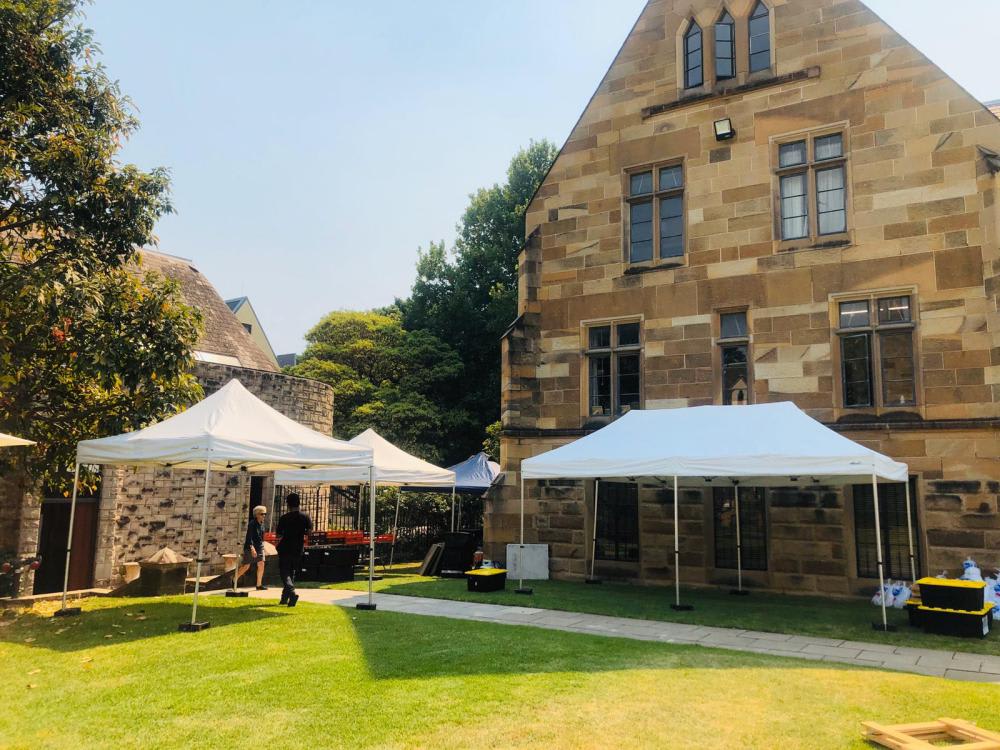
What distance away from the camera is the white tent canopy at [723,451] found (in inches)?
367

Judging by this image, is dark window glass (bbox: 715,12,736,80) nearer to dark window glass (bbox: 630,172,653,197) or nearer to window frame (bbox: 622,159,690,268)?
window frame (bbox: 622,159,690,268)

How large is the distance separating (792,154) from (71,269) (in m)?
11.9

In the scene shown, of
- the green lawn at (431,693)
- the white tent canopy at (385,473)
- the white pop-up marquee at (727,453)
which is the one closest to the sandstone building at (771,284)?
the white pop-up marquee at (727,453)

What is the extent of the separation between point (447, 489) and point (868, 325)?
1270cm

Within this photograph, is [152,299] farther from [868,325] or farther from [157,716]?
[868,325]

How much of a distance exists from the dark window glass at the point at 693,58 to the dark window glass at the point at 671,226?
7.61ft

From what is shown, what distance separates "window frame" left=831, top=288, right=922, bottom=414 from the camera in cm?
1192

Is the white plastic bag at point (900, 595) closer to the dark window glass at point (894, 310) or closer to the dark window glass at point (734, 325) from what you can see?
the dark window glass at point (894, 310)

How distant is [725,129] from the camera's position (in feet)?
45.2

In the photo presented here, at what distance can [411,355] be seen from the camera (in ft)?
106

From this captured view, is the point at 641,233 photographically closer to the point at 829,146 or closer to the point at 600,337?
the point at 600,337

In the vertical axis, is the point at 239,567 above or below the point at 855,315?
below

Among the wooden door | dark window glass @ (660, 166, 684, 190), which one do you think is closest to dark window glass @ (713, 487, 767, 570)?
dark window glass @ (660, 166, 684, 190)

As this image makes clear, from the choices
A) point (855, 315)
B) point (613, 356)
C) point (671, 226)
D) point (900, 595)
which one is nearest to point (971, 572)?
point (900, 595)
